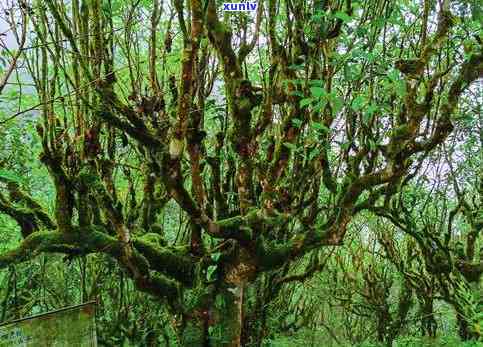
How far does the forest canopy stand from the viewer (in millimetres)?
2938

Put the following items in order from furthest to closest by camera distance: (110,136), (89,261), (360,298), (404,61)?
1. (360,298)
2. (89,261)
3. (110,136)
4. (404,61)

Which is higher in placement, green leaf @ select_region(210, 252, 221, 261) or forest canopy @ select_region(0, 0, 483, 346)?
forest canopy @ select_region(0, 0, 483, 346)

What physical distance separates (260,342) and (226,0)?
15.2ft

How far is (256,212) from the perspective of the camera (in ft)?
12.6

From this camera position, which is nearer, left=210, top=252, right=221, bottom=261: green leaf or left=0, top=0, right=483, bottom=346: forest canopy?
left=0, top=0, right=483, bottom=346: forest canopy

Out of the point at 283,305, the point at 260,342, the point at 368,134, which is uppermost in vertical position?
the point at 368,134

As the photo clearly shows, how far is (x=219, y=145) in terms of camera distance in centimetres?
439

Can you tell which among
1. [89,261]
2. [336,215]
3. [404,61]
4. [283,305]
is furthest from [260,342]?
[404,61]

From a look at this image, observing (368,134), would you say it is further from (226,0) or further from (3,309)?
(3,309)

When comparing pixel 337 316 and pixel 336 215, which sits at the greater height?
pixel 336 215

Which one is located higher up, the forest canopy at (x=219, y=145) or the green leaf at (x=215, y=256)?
the forest canopy at (x=219, y=145)

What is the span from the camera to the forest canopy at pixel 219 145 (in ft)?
9.64

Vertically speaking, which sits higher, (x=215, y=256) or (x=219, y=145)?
(x=219, y=145)

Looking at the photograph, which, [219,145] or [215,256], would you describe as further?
[219,145]
